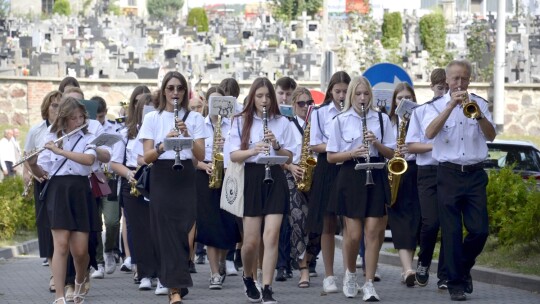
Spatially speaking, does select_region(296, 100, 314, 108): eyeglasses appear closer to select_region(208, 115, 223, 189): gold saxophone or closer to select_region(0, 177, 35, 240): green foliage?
select_region(208, 115, 223, 189): gold saxophone

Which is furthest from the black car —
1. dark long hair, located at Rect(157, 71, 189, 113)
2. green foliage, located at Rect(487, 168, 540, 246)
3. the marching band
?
dark long hair, located at Rect(157, 71, 189, 113)

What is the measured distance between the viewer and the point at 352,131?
12.6m

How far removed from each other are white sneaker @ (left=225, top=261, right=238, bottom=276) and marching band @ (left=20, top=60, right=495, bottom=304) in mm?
1336

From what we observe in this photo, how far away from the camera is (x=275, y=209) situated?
12.0m

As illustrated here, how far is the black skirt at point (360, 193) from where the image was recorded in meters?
12.4

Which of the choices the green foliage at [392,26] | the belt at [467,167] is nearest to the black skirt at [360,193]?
the belt at [467,167]

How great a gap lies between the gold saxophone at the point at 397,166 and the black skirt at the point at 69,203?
277 centimetres

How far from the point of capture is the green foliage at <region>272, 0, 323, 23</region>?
74.9 metres

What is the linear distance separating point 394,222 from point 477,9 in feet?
326

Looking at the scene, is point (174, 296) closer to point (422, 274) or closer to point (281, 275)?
point (422, 274)

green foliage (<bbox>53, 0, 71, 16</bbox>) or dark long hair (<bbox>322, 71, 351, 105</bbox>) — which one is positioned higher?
green foliage (<bbox>53, 0, 71, 16</bbox>)

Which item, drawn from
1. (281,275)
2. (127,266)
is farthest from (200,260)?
(281,275)

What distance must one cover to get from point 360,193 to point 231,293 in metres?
1.82

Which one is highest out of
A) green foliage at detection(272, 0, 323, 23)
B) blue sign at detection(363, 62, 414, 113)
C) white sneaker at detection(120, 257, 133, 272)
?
green foliage at detection(272, 0, 323, 23)
